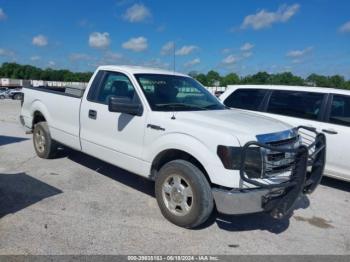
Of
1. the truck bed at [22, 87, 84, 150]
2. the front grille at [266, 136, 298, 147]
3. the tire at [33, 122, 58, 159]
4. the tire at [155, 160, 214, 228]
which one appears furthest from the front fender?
the tire at [33, 122, 58, 159]

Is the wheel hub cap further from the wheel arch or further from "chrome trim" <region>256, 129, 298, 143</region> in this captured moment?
"chrome trim" <region>256, 129, 298, 143</region>

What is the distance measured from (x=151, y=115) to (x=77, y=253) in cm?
191

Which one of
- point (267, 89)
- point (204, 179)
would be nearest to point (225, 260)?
point (204, 179)

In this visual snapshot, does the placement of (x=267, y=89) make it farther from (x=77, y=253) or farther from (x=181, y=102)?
(x=77, y=253)

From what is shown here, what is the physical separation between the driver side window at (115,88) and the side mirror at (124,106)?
0.30 m

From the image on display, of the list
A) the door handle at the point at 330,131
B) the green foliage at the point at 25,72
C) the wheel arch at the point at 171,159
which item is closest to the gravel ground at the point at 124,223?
the wheel arch at the point at 171,159

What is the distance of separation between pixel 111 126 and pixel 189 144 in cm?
156

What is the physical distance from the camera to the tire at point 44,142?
265 inches

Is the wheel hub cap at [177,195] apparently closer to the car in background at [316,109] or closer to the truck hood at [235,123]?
the truck hood at [235,123]

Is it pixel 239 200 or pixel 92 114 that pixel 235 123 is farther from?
pixel 92 114

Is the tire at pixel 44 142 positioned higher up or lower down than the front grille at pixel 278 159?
lower down

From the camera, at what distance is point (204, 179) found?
156 inches

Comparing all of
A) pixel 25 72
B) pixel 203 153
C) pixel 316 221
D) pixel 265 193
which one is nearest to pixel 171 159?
pixel 203 153

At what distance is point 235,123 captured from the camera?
4180 millimetres
